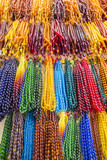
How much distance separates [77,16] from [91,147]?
1.01 m

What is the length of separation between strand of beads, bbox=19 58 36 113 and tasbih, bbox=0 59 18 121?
8 cm

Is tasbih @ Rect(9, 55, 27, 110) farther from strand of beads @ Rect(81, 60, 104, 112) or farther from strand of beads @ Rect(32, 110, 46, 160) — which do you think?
strand of beads @ Rect(81, 60, 104, 112)

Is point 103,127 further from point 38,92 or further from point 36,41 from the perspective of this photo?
point 36,41

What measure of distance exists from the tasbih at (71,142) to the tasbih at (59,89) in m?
0.09

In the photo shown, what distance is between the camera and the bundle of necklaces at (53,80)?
0.73 meters

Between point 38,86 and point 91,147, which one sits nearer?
point 91,147

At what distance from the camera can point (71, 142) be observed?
29.2 inches

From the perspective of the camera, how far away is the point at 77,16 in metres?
1.12

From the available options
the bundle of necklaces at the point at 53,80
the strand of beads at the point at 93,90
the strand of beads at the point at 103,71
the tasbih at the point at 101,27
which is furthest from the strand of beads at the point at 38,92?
the tasbih at the point at 101,27

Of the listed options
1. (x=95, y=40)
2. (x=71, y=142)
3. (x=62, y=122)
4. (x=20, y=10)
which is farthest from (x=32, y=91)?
(x=20, y=10)

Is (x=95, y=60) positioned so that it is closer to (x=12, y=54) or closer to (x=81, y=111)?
(x=81, y=111)

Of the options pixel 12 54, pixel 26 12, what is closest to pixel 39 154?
pixel 12 54

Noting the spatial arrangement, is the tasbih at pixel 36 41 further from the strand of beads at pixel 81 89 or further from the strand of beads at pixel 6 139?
the strand of beads at pixel 6 139

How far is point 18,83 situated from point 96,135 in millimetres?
583
